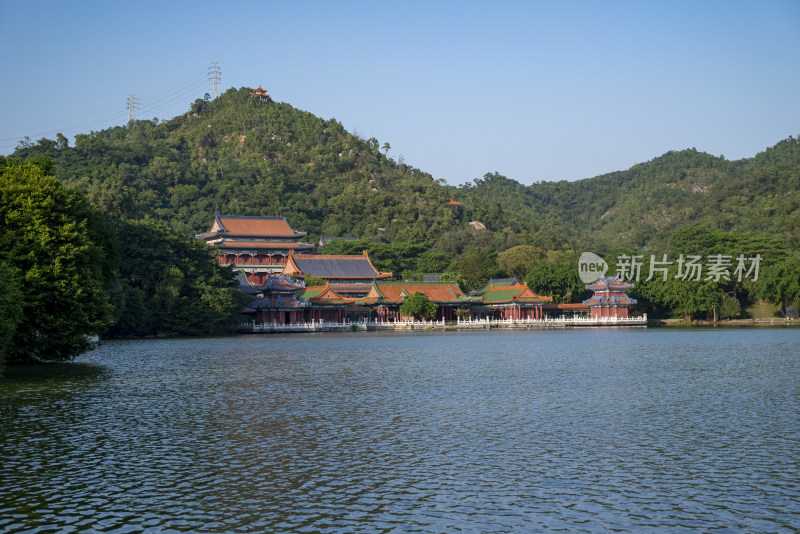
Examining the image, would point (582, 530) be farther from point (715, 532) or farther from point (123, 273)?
point (123, 273)

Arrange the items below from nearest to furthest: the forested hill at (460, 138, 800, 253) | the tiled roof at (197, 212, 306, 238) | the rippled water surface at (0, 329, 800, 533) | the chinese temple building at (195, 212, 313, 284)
A: 1. the rippled water surface at (0, 329, 800, 533)
2. the chinese temple building at (195, 212, 313, 284)
3. the tiled roof at (197, 212, 306, 238)
4. the forested hill at (460, 138, 800, 253)

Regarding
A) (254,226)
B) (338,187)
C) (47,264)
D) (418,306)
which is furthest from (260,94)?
(47,264)

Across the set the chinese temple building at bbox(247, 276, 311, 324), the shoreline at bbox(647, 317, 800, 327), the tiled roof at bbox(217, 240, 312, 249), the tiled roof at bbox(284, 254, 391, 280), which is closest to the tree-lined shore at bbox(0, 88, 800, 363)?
the shoreline at bbox(647, 317, 800, 327)

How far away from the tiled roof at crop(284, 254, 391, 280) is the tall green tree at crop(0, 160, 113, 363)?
157 feet

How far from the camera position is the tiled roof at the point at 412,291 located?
3007 inches

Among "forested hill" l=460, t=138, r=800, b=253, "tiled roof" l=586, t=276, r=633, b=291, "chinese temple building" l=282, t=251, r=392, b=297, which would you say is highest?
"forested hill" l=460, t=138, r=800, b=253

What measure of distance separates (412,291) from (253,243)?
24.5 meters

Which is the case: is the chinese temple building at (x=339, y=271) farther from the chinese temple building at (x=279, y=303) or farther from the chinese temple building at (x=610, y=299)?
the chinese temple building at (x=610, y=299)

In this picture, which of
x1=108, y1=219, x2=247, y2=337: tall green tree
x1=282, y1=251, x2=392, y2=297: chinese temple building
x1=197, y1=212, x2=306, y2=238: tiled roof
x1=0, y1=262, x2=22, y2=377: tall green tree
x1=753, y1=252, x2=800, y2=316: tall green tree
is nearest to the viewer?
x1=0, y1=262, x2=22, y2=377: tall green tree

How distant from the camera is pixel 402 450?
55.0 feet

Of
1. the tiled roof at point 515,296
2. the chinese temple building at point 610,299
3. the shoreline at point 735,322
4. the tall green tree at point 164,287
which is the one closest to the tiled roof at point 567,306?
the chinese temple building at point 610,299

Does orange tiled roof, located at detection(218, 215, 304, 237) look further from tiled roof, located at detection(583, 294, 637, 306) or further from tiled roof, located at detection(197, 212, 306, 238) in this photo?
tiled roof, located at detection(583, 294, 637, 306)

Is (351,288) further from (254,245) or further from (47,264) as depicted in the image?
(47,264)

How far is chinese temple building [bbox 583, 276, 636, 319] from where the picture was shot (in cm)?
7838
